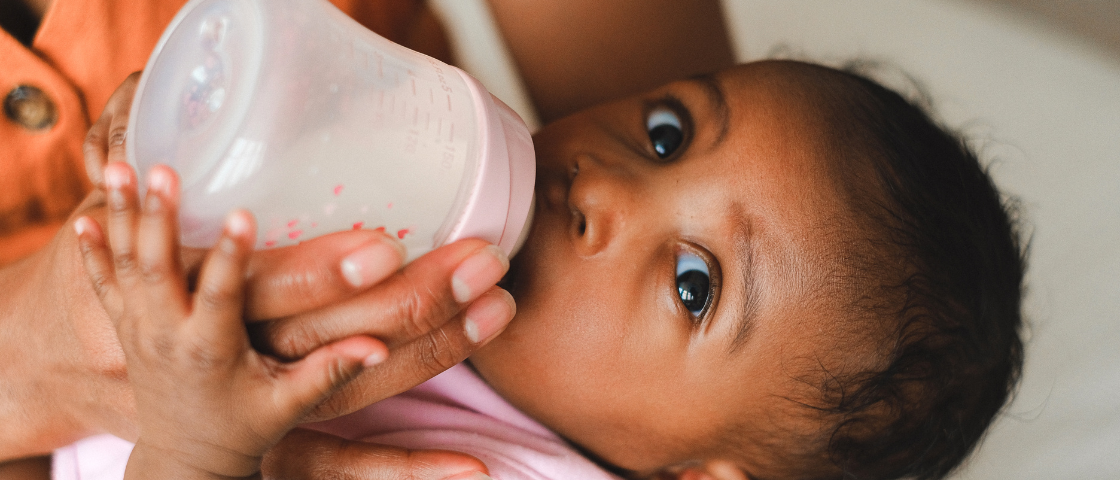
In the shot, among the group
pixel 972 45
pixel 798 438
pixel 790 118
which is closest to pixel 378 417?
pixel 798 438

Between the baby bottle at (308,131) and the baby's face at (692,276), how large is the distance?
0.21 meters

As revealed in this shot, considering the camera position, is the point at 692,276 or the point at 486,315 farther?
the point at 692,276

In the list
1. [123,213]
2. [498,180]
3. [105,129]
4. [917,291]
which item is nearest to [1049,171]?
[917,291]

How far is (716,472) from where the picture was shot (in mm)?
1021

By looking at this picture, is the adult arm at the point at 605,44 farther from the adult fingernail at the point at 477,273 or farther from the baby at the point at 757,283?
the adult fingernail at the point at 477,273

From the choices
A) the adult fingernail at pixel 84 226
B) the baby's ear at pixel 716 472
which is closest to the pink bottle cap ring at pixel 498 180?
the adult fingernail at pixel 84 226

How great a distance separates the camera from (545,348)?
90cm

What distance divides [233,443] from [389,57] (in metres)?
0.43

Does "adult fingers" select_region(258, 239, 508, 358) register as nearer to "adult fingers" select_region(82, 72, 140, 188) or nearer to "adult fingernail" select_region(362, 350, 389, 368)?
"adult fingernail" select_region(362, 350, 389, 368)

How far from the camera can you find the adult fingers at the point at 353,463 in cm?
82

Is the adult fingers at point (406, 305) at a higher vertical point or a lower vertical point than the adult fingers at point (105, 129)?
lower

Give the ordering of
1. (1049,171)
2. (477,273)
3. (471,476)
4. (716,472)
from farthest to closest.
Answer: (1049,171) < (716,472) < (471,476) < (477,273)

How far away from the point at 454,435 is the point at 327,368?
18.1 inches

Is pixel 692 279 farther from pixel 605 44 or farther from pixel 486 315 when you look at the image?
pixel 605 44
